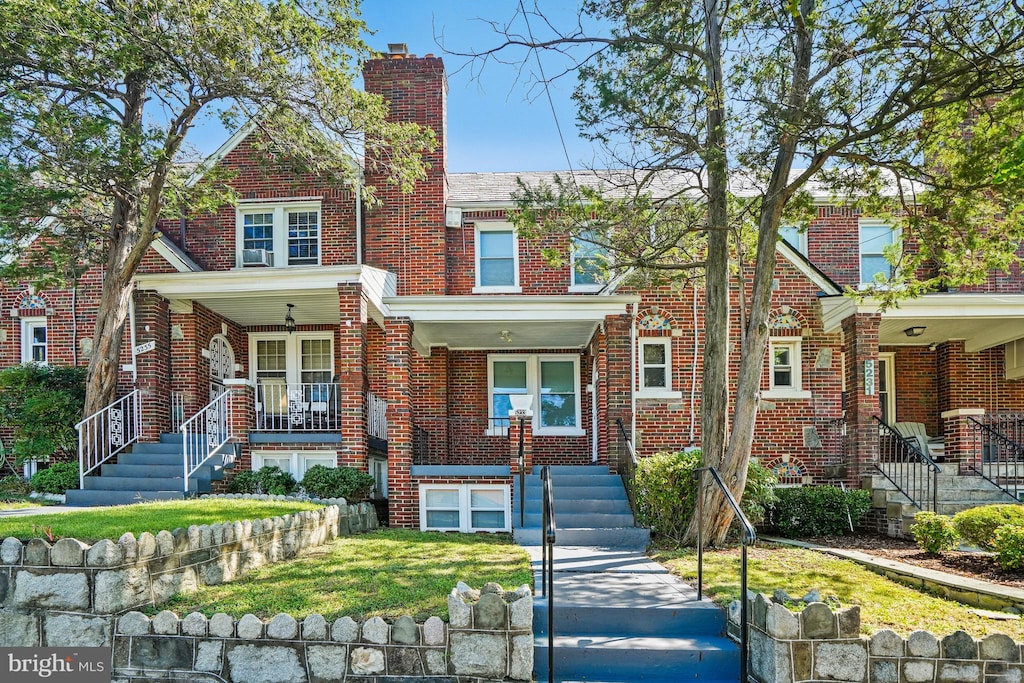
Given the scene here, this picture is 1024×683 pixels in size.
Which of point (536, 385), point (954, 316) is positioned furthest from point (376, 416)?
point (954, 316)

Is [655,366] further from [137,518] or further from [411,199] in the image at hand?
[137,518]

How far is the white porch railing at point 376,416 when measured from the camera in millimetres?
14469

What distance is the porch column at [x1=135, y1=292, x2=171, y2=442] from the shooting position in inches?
528

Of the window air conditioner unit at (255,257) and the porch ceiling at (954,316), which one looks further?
the window air conditioner unit at (255,257)

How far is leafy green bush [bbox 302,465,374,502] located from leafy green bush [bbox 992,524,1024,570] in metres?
8.65

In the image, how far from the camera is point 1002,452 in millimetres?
15109

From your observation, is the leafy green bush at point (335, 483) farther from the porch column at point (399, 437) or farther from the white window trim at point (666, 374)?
the white window trim at point (666, 374)

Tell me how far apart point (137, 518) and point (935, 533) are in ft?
30.0

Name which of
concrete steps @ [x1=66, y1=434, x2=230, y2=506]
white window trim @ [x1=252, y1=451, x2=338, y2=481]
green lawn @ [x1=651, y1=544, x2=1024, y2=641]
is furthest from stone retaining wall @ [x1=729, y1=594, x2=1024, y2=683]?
white window trim @ [x1=252, y1=451, x2=338, y2=481]

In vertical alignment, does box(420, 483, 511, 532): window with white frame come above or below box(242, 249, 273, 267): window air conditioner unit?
below

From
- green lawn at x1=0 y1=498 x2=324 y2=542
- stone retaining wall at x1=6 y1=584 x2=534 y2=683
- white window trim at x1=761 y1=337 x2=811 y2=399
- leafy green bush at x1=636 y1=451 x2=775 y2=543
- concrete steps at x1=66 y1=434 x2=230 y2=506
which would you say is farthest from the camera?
white window trim at x1=761 y1=337 x2=811 y2=399

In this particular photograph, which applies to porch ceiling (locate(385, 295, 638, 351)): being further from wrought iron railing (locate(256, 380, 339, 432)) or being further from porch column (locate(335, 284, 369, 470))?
wrought iron railing (locate(256, 380, 339, 432))

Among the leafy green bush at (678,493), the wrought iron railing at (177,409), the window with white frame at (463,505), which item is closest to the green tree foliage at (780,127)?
the leafy green bush at (678,493)

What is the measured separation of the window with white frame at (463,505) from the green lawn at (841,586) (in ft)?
12.0
